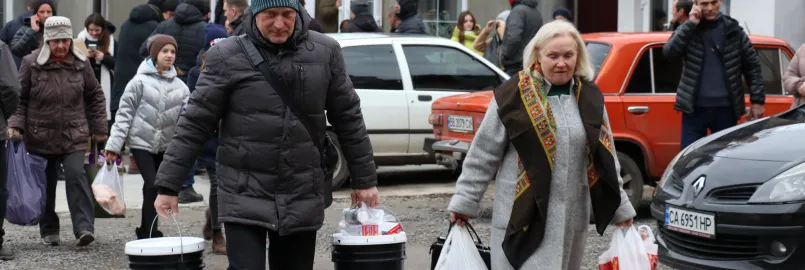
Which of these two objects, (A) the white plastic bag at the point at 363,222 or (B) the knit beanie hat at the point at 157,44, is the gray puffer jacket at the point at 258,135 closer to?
(A) the white plastic bag at the point at 363,222

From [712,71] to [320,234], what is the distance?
3.28 meters

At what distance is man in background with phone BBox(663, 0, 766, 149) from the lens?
9.92m

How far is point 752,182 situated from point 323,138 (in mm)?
2517

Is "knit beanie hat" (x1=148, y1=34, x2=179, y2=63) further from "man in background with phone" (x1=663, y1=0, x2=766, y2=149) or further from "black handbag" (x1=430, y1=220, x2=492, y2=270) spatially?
"black handbag" (x1=430, y1=220, x2=492, y2=270)

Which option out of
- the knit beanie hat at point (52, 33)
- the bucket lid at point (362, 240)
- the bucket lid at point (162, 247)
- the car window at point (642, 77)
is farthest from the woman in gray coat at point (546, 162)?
the car window at point (642, 77)

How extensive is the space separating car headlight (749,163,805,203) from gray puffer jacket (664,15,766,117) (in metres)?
3.31

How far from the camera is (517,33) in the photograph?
14.8 metres

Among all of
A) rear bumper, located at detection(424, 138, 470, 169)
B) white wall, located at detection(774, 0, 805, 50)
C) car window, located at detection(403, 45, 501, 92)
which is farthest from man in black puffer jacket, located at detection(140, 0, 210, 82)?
white wall, located at detection(774, 0, 805, 50)

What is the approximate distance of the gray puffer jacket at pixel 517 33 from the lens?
14852 mm

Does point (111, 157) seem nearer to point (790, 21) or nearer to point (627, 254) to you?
point (627, 254)

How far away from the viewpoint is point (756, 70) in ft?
32.8

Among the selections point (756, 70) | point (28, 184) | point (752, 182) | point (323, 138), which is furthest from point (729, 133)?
point (28, 184)

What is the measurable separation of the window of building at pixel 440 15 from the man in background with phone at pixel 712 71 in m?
10.1

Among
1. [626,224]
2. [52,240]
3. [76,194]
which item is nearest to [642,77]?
[76,194]
